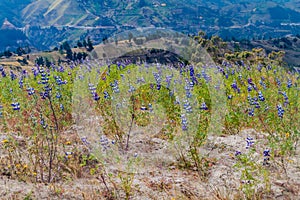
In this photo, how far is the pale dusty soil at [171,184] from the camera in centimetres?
430

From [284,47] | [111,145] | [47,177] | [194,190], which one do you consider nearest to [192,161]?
[194,190]

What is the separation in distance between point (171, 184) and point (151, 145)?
1384 millimetres

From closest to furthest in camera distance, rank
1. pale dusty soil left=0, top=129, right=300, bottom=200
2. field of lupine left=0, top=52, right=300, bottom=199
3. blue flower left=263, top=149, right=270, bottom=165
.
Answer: pale dusty soil left=0, top=129, right=300, bottom=200 → field of lupine left=0, top=52, right=300, bottom=199 → blue flower left=263, top=149, right=270, bottom=165

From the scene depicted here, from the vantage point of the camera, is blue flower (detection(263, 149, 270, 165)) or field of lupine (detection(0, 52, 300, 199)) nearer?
field of lupine (detection(0, 52, 300, 199))

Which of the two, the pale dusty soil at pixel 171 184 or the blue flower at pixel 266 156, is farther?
the blue flower at pixel 266 156

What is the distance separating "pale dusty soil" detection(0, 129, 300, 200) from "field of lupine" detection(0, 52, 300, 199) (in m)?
0.01

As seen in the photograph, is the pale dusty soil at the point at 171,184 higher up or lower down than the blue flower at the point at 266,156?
lower down

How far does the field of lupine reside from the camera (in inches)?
175

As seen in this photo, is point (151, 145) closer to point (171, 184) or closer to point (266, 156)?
point (171, 184)

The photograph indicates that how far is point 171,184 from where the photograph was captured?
15.2 feet

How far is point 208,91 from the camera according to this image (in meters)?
7.81

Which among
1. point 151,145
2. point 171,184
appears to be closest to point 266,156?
point 171,184

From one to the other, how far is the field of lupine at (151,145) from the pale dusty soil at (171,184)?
0.01 m

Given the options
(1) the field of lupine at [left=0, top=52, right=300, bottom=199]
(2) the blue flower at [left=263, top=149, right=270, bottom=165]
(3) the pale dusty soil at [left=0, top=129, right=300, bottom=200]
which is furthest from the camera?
(2) the blue flower at [left=263, top=149, right=270, bottom=165]
